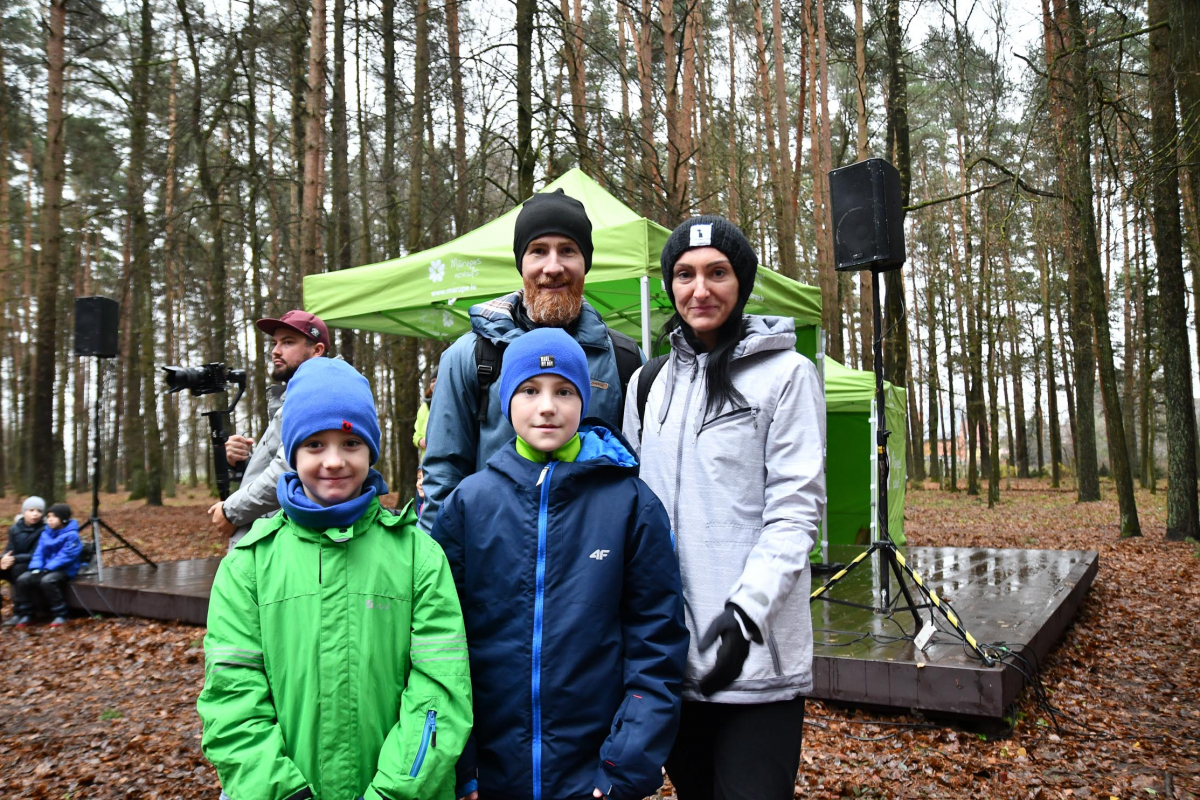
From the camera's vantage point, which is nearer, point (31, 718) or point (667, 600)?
point (667, 600)

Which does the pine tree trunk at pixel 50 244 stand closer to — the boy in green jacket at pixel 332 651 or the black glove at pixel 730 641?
the boy in green jacket at pixel 332 651

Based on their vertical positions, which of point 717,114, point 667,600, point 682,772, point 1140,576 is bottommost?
point 1140,576

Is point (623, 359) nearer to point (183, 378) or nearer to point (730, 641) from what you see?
point (730, 641)

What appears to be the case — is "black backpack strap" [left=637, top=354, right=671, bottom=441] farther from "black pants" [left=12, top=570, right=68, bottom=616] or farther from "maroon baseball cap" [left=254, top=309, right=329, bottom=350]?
"black pants" [left=12, top=570, right=68, bottom=616]

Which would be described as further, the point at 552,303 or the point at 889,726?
the point at 889,726

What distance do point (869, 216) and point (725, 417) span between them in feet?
11.5

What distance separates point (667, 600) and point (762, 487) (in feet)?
1.03

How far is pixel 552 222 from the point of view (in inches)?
84.3

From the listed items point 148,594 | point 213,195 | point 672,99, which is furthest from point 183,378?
point 213,195

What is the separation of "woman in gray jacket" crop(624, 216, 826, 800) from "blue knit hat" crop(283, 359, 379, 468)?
0.65m

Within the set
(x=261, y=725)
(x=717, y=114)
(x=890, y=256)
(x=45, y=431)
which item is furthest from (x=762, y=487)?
Result: (x=717, y=114)

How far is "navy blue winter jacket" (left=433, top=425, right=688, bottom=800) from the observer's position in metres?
1.52

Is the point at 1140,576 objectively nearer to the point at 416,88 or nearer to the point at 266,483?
the point at 266,483

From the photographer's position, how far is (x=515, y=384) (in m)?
1.72
